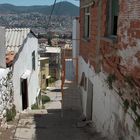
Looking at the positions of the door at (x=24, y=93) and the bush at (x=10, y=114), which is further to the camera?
the door at (x=24, y=93)

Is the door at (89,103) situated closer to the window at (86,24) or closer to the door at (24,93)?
the window at (86,24)

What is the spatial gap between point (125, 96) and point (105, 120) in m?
2.41

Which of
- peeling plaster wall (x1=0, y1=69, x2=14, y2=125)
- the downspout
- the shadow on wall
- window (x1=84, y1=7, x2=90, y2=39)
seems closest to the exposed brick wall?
the downspout

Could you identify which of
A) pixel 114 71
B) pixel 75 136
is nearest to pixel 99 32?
pixel 114 71

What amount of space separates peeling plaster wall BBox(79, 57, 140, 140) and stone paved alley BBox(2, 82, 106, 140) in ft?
1.77

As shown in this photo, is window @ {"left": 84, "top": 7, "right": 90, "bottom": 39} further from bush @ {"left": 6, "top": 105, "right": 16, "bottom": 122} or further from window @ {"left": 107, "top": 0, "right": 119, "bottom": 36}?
window @ {"left": 107, "top": 0, "right": 119, "bottom": 36}

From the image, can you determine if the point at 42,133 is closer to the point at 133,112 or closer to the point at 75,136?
the point at 75,136

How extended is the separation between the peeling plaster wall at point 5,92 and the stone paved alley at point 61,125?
0.69m

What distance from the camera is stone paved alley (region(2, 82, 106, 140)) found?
10977mm

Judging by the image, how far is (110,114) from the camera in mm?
8688

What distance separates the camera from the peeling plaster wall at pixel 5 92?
11633 mm

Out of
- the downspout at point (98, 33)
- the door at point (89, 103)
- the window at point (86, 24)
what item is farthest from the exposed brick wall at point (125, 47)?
the window at point (86, 24)

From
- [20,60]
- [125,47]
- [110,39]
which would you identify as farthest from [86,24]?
[125,47]

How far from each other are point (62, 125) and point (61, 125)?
0.04m
